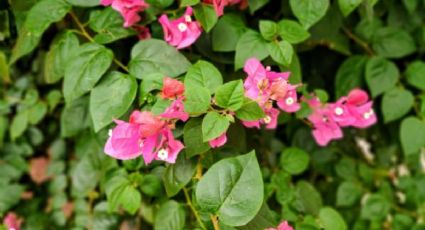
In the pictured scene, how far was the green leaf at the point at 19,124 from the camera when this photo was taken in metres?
1.09

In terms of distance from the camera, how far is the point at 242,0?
95cm

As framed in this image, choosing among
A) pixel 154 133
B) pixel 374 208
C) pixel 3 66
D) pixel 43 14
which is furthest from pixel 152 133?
pixel 374 208

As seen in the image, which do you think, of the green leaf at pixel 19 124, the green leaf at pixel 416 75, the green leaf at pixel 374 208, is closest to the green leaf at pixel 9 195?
the green leaf at pixel 19 124

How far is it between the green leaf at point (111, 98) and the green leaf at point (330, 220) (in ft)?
1.29

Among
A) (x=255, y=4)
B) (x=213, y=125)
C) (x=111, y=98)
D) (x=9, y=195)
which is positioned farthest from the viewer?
(x=9, y=195)

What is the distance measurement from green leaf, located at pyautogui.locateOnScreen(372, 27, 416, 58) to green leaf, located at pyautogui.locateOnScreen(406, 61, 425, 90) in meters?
0.03

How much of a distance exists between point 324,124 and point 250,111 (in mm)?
321

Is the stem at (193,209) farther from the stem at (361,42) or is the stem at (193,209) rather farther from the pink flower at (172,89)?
the stem at (361,42)

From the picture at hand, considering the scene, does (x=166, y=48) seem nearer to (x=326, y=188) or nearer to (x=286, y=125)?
(x=286, y=125)

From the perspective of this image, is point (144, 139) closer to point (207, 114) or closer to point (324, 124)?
point (207, 114)

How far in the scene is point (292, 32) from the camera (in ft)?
2.89

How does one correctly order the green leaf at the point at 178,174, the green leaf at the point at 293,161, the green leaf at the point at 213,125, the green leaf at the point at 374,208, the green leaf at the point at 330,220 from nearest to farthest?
the green leaf at the point at 213,125 < the green leaf at the point at 178,174 < the green leaf at the point at 330,220 < the green leaf at the point at 293,161 < the green leaf at the point at 374,208

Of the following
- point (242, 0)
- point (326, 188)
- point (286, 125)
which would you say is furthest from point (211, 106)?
point (326, 188)

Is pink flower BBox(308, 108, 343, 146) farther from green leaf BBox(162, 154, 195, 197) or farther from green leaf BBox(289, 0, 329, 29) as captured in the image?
green leaf BBox(162, 154, 195, 197)
